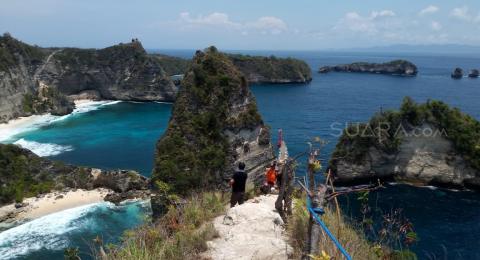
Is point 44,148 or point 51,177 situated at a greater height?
point 51,177

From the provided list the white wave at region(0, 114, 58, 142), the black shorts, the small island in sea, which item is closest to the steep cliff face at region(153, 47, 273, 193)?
the small island in sea

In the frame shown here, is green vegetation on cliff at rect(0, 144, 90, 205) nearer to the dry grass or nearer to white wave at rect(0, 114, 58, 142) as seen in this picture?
white wave at rect(0, 114, 58, 142)

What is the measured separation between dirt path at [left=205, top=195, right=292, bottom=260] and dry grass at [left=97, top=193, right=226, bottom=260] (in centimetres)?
33

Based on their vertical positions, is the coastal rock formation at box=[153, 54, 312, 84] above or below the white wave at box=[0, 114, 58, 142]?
above

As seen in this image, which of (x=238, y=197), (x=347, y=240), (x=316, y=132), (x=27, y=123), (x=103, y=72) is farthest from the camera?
(x=103, y=72)

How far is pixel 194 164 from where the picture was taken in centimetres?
4241

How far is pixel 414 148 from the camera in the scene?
53.3m

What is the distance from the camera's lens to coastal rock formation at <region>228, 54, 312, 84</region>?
536ft

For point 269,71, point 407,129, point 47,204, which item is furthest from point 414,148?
point 269,71

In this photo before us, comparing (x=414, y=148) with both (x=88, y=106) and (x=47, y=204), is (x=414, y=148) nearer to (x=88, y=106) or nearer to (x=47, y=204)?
(x=47, y=204)

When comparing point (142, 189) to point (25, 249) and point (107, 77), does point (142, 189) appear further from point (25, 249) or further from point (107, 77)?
point (107, 77)

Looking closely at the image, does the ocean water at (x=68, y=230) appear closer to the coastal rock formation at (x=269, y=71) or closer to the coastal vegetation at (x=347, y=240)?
the coastal vegetation at (x=347, y=240)

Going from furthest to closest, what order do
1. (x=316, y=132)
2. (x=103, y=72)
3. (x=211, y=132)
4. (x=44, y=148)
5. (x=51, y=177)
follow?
(x=103, y=72) < (x=316, y=132) < (x=44, y=148) < (x=51, y=177) < (x=211, y=132)

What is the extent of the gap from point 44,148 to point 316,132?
46.8m
